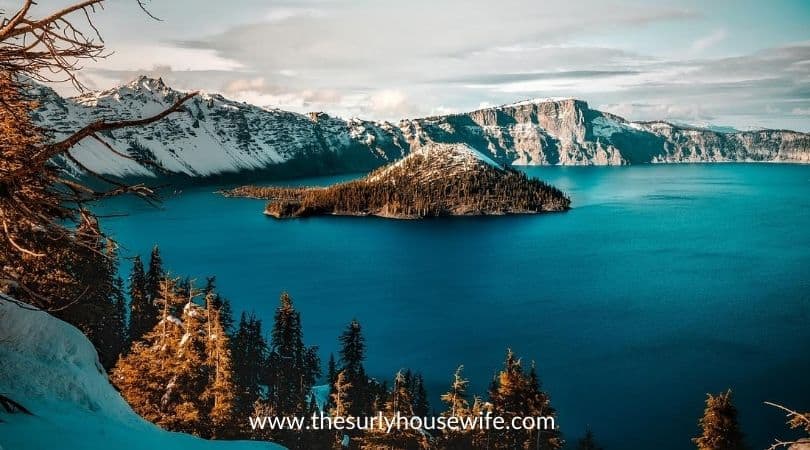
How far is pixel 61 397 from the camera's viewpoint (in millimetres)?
10883

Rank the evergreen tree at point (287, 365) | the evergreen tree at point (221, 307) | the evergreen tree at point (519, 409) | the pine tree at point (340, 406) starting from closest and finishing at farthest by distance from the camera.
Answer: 1. the evergreen tree at point (519, 409)
2. the pine tree at point (340, 406)
3. the evergreen tree at point (221, 307)
4. the evergreen tree at point (287, 365)

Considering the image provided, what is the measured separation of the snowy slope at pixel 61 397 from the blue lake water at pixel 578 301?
37.6 feet

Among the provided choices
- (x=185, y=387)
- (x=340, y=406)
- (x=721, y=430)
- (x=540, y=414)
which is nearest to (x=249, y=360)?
(x=340, y=406)

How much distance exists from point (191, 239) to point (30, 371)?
146 metres

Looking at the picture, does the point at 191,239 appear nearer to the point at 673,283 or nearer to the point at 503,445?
the point at 673,283

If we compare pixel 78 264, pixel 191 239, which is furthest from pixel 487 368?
pixel 191 239

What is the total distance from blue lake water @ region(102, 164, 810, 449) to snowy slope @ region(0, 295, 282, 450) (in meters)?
11.5

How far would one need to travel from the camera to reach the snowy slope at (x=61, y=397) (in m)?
8.84

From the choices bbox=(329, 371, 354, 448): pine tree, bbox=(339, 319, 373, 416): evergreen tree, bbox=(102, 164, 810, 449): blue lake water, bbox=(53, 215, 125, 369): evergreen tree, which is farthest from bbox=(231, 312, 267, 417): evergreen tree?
bbox=(102, 164, 810, 449): blue lake water

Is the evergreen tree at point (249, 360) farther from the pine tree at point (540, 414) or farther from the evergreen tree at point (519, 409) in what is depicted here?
the pine tree at point (540, 414)

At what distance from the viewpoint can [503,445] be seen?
Answer: 37469mm

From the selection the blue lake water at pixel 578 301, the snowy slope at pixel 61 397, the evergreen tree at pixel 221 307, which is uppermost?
the snowy slope at pixel 61 397

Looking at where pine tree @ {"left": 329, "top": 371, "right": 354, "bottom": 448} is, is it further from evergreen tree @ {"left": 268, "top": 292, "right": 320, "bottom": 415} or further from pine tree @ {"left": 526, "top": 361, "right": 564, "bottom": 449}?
pine tree @ {"left": 526, "top": 361, "right": 564, "bottom": 449}

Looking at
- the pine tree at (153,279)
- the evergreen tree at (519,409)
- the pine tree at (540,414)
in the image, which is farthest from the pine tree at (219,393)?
the pine tree at (153,279)
